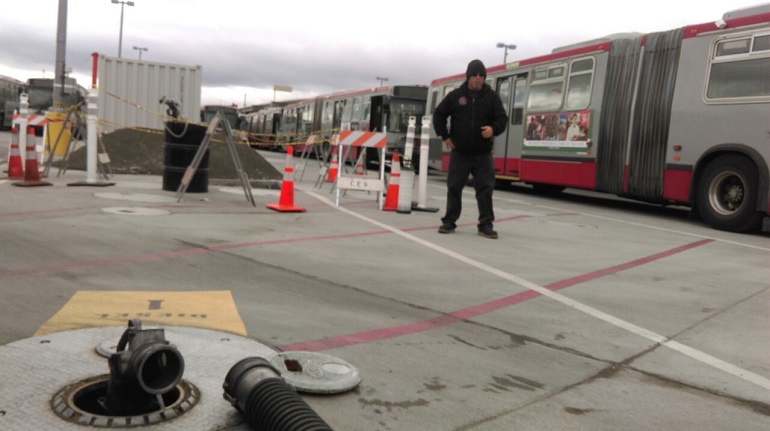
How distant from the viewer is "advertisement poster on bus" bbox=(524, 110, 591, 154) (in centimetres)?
1391

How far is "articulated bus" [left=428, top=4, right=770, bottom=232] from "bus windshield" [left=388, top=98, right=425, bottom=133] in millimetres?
9156

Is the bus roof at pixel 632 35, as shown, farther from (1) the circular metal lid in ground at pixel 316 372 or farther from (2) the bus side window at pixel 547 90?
(1) the circular metal lid in ground at pixel 316 372

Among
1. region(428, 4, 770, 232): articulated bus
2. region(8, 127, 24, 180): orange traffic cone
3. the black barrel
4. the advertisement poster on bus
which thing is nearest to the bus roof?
region(428, 4, 770, 232): articulated bus

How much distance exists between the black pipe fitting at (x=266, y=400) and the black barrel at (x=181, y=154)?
28.9ft

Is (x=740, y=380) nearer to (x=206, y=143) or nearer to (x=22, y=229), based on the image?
(x=22, y=229)

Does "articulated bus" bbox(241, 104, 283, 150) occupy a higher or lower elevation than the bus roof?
lower

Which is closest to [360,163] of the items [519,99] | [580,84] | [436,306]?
[519,99]

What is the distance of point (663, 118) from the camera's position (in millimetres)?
11852

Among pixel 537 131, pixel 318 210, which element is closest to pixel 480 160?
pixel 318 210

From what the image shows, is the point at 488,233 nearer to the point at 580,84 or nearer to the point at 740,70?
the point at 740,70

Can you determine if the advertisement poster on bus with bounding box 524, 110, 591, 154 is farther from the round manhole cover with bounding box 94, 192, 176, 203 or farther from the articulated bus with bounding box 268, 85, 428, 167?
the round manhole cover with bounding box 94, 192, 176, 203

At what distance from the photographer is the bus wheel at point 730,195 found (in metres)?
10.1

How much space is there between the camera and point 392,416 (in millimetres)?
2682

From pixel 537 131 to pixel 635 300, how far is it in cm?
1084
